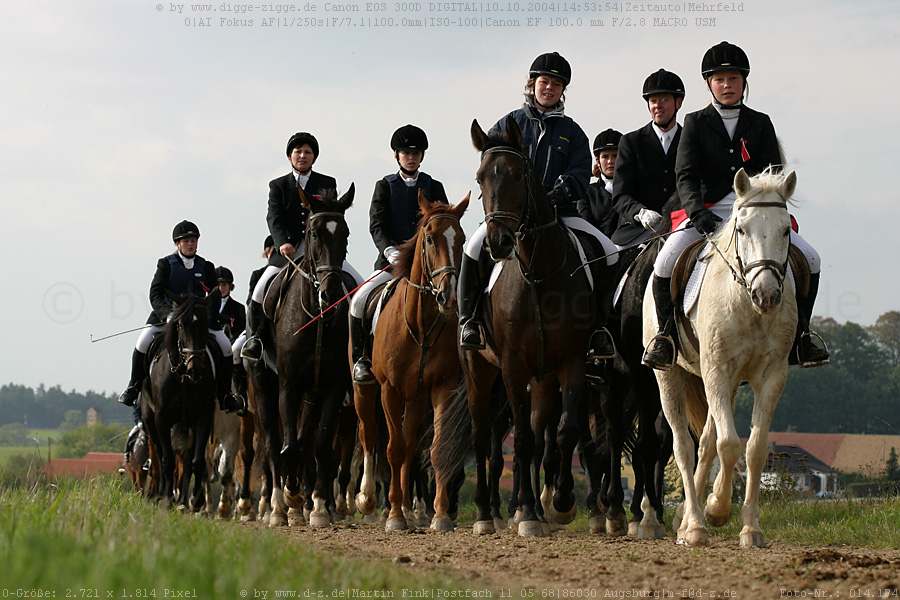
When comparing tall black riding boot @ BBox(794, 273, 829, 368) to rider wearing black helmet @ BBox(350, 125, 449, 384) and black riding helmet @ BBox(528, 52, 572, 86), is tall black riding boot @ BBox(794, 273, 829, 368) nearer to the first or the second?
black riding helmet @ BBox(528, 52, 572, 86)

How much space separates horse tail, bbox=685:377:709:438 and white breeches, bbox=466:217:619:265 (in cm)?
147

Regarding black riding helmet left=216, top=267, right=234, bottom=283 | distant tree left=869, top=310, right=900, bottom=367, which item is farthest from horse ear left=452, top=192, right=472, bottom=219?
distant tree left=869, top=310, right=900, bottom=367

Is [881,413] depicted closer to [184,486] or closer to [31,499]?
[184,486]

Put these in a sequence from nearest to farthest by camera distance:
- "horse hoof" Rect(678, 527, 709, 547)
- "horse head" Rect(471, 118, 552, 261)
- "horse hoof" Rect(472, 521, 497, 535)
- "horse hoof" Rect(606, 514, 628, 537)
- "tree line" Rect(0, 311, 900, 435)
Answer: "horse hoof" Rect(678, 527, 709, 547) → "horse head" Rect(471, 118, 552, 261) → "horse hoof" Rect(472, 521, 497, 535) → "horse hoof" Rect(606, 514, 628, 537) → "tree line" Rect(0, 311, 900, 435)

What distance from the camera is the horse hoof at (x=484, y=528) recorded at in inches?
381

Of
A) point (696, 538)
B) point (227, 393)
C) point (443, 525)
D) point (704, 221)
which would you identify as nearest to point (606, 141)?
point (704, 221)

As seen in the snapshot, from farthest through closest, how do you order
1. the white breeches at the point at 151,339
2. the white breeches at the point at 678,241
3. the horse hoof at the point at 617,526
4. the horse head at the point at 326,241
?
1. the white breeches at the point at 151,339
2. the horse head at the point at 326,241
3. the horse hoof at the point at 617,526
4. the white breeches at the point at 678,241

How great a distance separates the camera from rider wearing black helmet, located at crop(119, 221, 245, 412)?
52.9 ft

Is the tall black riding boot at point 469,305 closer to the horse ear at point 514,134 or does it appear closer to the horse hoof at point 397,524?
the horse ear at point 514,134

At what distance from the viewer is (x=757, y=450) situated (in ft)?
25.2

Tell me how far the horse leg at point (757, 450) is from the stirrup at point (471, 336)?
271 cm

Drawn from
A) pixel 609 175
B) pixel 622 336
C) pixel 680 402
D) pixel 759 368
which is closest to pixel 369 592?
pixel 759 368

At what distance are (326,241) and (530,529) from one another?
4.28 meters

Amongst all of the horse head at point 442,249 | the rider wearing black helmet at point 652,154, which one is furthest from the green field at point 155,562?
the rider wearing black helmet at point 652,154
